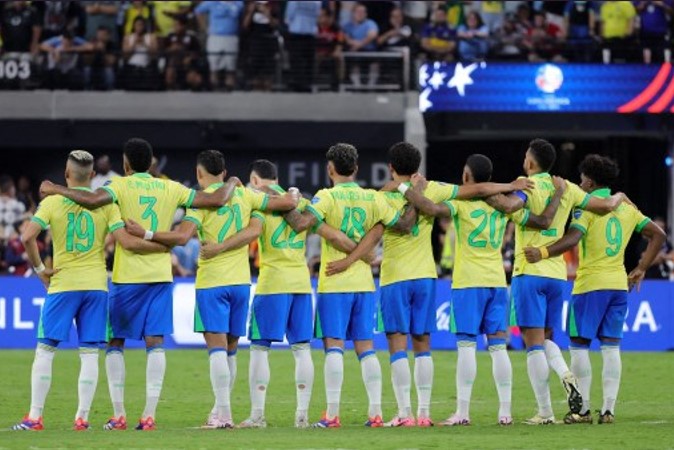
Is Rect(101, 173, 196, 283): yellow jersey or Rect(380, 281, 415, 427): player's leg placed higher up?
Rect(101, 173, 196, 283): yellow jersey

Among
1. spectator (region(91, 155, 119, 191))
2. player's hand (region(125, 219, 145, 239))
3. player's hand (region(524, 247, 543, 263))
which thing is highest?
spectator (region(91, 155, 119, 191))

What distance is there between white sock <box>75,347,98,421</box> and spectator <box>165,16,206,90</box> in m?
16.5

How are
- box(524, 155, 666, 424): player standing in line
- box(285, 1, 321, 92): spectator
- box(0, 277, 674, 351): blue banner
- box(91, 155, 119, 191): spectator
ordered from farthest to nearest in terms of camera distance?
1. box(285, 1, 321, 92): spectator
2. box(91, 155, 119, 191): spectator
3. box(0, 277, 674, 351): blue banner
4. box(524, 155, 666, 424): player standing in line

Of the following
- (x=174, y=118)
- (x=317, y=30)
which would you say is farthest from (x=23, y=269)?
(x=317, y=30)

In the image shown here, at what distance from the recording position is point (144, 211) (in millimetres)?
14328

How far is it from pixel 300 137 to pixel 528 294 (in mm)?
16785

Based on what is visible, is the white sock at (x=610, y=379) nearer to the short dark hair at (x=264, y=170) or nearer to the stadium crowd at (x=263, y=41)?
the short dark hair at (x=264, y=170)

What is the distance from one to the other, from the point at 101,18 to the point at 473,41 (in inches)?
261

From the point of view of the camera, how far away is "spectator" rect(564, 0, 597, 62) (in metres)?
30.5

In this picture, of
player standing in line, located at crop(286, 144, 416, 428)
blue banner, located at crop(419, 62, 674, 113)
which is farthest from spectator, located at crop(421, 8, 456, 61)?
player standing in line, located at crop(286, 144, 416, 428)

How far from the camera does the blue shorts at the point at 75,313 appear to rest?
14.1 m

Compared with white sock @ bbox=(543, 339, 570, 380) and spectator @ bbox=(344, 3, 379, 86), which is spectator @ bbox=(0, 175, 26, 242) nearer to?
spectator @ bbox=(344, 3, 379, 86)

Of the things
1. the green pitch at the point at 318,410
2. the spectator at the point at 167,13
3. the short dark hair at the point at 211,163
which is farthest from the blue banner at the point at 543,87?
the short dark hair at the point at 211,163

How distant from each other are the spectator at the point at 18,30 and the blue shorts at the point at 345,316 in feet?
54.8
